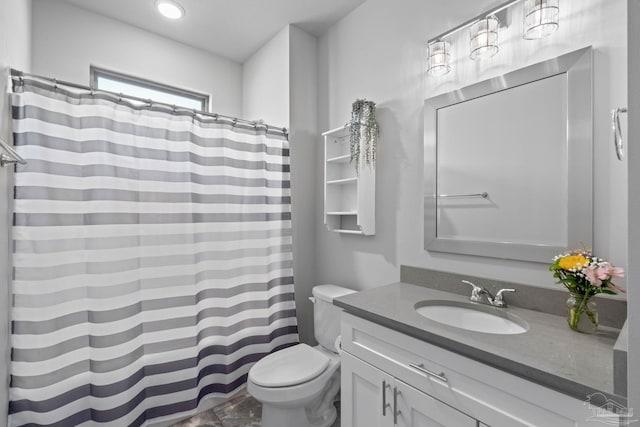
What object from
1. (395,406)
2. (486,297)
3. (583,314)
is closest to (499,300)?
(486,297)

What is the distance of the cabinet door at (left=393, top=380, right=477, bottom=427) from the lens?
2.93 feet

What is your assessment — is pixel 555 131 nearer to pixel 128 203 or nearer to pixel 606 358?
pixel 606 358

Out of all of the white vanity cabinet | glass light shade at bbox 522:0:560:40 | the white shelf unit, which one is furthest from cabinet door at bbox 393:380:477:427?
glass light shade at bbox 522:0:560:40

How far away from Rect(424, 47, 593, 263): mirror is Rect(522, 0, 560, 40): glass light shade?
0.41ft

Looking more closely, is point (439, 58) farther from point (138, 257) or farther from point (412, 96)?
point (138, 257)

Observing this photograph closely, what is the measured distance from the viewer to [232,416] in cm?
177

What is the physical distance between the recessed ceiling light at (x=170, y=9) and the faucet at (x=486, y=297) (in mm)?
2569

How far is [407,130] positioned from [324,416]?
176 centimetres

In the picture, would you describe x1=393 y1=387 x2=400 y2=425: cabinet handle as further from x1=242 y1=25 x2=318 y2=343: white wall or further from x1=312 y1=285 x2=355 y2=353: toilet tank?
x1=242 y1=25 x2=318 y2=343: white wall

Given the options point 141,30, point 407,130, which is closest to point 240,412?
point 407,130

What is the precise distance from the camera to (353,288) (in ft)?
6.59

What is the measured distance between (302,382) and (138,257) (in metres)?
1.13

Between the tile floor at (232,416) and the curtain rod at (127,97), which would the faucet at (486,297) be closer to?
the tile floor at (232,416)

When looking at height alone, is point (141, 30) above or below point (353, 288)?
above
